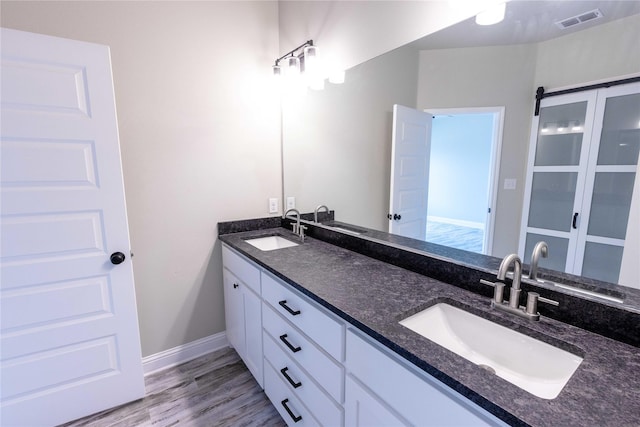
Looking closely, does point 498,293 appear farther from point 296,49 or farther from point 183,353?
point 183,353

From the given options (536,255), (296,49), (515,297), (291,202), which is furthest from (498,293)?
(296,49)

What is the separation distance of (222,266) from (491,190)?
1.82 m

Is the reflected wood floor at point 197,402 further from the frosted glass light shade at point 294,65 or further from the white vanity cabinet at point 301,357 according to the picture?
the frosted glass light shade at point 294,65

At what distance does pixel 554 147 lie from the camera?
3.58ft

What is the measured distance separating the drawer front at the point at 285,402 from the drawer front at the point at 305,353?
0.69 ft

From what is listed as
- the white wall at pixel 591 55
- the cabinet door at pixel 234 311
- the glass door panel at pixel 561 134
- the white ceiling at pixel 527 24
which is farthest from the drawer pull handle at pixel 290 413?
the white ceiling at pixel 527 24

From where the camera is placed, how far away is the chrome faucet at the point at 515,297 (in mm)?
1004


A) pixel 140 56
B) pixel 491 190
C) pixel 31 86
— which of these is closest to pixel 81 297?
pixel 31 86

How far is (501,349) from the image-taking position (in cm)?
100

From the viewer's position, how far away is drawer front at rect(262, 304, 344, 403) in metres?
1.14

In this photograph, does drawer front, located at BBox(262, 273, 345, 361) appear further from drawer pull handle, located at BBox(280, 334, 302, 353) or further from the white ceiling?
the white ceiling

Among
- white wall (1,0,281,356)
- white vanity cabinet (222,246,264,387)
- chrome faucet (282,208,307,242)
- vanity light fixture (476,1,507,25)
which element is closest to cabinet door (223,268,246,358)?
white vanity cabinet (222,246,264,387)

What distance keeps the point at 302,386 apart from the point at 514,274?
38.5 inches

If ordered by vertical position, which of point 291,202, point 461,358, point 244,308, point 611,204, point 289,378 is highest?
point 611,204
